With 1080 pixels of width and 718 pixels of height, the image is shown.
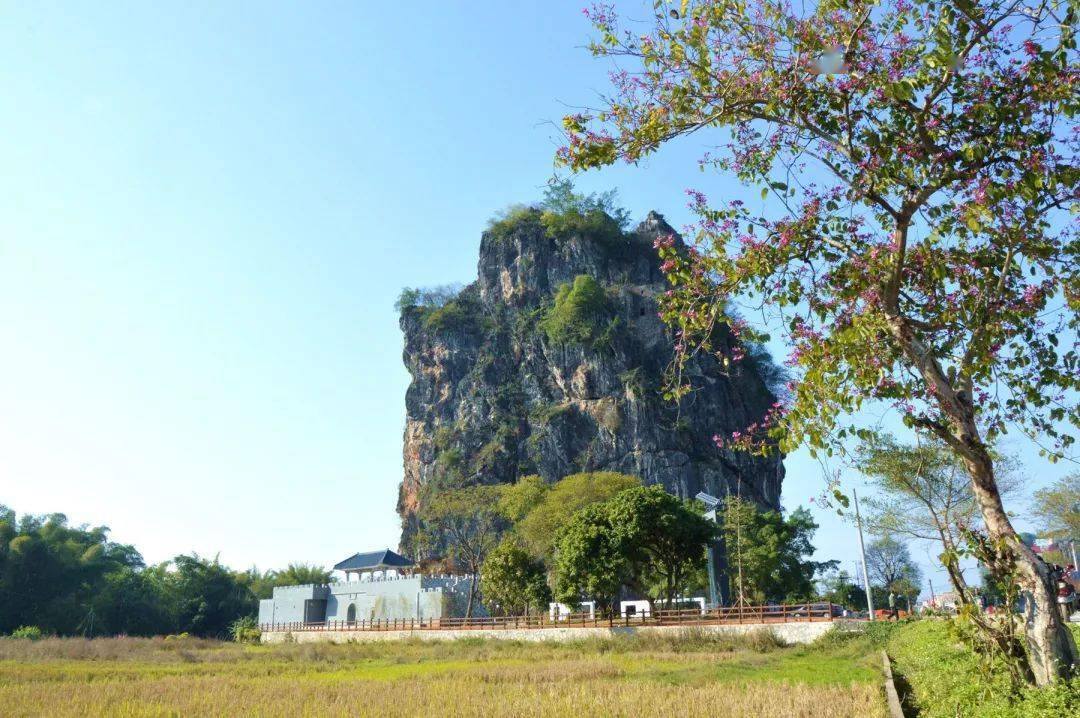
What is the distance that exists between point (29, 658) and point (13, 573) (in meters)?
32.1

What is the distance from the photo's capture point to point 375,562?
60281 mm

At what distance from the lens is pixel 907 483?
89.5 feet

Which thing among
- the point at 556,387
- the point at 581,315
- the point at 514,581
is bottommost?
the point at 514,581

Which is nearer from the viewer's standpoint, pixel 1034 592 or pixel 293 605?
pixel 1034 592

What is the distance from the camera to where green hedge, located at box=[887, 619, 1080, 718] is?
581 centimetres

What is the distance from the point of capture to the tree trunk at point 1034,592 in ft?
20.7

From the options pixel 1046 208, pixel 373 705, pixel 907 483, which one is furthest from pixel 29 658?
pixel 1046 208

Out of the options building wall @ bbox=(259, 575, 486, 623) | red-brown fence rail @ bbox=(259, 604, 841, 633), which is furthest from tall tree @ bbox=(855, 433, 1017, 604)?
building wall @ bbox=(259, 575, 486, 623)

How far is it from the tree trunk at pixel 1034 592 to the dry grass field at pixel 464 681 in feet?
14.0

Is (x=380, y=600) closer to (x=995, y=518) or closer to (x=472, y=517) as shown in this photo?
(x=472, y=517)

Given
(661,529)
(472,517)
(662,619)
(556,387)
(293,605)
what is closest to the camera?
(662,619)

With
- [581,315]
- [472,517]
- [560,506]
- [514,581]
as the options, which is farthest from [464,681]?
[581,315]

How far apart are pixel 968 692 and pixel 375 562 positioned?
186 feet

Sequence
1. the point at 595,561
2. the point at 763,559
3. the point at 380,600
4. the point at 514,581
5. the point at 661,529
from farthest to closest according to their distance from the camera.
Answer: the point at 380,600 → the point at 763,559 → the point at 514,581 → the point at 595,561 → the point at 661,529
